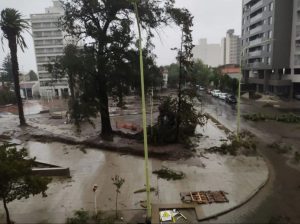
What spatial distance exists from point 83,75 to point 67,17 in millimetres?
5195

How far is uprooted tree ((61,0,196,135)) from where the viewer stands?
21422mm

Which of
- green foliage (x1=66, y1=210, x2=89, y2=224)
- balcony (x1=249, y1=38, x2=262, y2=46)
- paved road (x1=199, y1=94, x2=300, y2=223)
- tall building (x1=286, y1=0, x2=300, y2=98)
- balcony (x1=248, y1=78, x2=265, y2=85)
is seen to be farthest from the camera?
balcony (x1=248, y1=78, x2=265, y2=85)

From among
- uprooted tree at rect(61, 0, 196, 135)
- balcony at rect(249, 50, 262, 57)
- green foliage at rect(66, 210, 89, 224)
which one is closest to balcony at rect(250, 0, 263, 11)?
balcony at rect(249, 50, 262, 57)

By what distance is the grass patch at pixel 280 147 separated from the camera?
20067 mm

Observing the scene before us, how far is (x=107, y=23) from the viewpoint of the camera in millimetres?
22484

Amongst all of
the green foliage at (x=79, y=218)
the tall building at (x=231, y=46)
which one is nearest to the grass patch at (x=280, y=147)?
the green foliage at (x=79, y=218)

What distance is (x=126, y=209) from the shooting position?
11906 millimetres

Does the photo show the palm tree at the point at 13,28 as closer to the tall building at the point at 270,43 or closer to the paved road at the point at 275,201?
the paved road at the point at 275,201

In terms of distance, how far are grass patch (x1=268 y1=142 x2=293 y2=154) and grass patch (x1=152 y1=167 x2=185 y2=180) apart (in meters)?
9.33

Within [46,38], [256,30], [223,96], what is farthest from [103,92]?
[46,38]

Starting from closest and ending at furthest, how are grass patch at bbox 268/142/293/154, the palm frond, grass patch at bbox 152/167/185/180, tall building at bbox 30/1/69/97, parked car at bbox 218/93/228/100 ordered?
grass patch at bbox 152/167/185/180 < grass patch at bbox 268/142/293/154 < the palm frond < parked car at bbox 218/93/228/100 < tall building at bbox 30/1/69/97

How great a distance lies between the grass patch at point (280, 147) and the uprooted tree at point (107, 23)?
1299 centimetres

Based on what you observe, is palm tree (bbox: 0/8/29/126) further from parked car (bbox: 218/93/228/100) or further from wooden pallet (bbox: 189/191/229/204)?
parked car (bbox: 218/93/228/100)

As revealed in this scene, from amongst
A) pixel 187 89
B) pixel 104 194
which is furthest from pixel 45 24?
pixel 104 194
